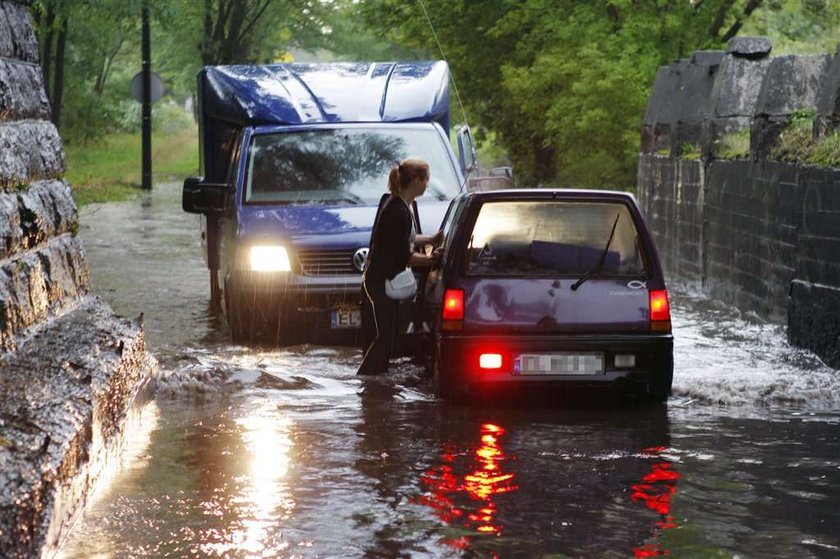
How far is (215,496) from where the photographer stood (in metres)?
7.30

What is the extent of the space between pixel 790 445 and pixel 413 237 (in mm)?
3195

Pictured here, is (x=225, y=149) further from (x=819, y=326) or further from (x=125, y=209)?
(x=125, y=209)

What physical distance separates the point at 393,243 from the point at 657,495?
12.7 feet

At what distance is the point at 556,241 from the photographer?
9.94 m

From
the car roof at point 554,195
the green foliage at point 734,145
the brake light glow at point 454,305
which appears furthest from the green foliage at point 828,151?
the brake light glow at point 454,305

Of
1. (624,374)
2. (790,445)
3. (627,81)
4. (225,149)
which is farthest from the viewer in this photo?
(627,81)

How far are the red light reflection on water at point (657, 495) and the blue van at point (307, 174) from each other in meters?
4.76

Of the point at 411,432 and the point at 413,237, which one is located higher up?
the point at 413,237

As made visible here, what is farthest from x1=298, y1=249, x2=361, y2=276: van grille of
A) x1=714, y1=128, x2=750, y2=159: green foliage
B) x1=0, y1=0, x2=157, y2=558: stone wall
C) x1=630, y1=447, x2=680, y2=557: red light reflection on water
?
x1=714, y1=128, x2=750, y2=159: green foliage

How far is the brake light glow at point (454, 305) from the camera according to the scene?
388 inches

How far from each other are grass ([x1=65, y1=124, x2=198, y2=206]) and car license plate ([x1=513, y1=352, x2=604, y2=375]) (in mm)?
25855

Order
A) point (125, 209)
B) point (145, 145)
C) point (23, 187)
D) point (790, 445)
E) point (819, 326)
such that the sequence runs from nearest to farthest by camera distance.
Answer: point (23, 187) → point (790, 445) → point (819, 326) → point (125, 209) → point (145, 145)

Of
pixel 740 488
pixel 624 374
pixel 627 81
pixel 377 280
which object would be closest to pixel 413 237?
pixel 377 280

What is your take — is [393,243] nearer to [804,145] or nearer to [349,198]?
[349,198]
